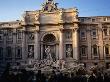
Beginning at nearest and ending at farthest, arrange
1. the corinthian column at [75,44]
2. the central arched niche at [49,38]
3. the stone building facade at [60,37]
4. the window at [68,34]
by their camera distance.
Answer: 1. the corinthian column at [75,44]
2. the stone building facade at [60,37]
3. the window at [68,34]
4. the central arched niche at [49,38]

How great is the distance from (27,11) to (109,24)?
14422 millimetres

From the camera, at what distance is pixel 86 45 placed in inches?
2114

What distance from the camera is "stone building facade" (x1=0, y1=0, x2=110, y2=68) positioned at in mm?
53219

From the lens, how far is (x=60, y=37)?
2108 inches

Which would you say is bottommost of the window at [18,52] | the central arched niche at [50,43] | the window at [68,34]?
the window at [18,52]

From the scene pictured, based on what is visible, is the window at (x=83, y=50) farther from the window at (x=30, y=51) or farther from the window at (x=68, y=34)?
the window at (x=30, y=51)

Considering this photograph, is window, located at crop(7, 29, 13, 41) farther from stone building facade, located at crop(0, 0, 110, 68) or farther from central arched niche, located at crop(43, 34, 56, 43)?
central arched niche, located at crop(43, 34, 56, 43)

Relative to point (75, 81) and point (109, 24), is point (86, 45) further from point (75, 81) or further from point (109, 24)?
point (75, 81)

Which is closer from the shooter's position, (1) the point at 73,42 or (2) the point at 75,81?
(2) the point at 75,81

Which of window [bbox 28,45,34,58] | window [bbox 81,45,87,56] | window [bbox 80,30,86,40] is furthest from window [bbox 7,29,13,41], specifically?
window [bbox 81,45,87,56]

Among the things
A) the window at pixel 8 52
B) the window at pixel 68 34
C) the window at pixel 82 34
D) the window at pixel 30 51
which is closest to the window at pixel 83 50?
the window at pixel 82 34

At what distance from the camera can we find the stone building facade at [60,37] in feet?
175

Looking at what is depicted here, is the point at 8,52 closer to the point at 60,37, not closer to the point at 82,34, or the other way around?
the point at 60,37

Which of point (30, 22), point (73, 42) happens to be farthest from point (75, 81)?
point (30, 22)
